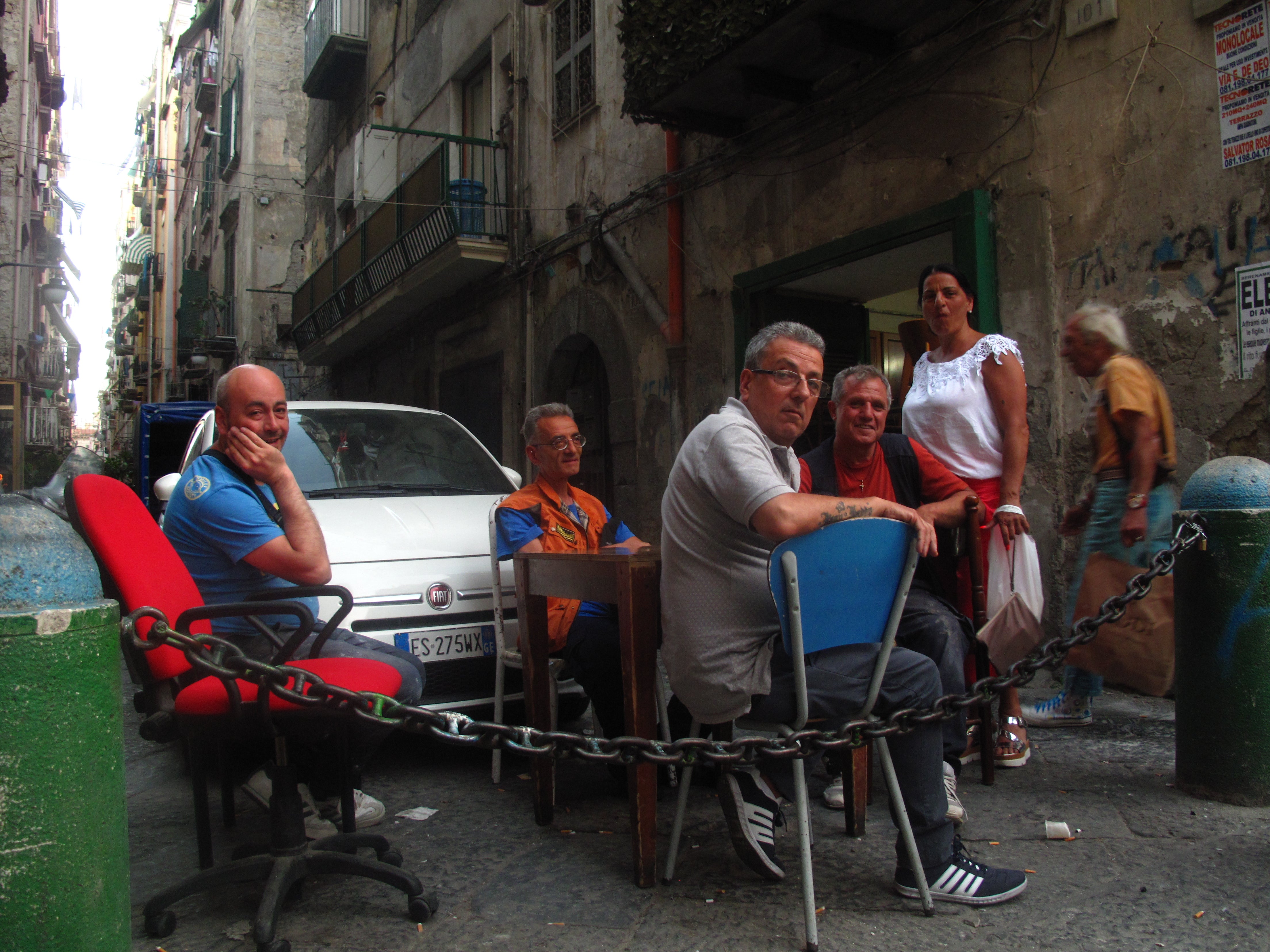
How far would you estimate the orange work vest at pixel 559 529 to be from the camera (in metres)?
3.67

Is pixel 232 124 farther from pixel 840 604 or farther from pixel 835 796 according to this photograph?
pixel 840 604

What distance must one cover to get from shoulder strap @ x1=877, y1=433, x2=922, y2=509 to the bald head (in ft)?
7.00

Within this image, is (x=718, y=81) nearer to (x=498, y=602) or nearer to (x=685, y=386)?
(x=685, y=386)

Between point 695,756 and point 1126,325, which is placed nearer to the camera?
point 695,756

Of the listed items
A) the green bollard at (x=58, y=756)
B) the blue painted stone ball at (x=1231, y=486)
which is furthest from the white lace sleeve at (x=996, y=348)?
the green bollard at (x=58, y=756)

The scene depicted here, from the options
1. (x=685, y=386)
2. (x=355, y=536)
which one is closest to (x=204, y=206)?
(x=685, y=386)

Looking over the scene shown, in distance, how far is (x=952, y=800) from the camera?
2.94 metres

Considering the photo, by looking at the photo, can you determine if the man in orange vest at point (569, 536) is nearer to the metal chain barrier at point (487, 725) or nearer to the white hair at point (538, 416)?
the white hair at point (538, 416)

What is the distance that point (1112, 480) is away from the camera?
137 inches

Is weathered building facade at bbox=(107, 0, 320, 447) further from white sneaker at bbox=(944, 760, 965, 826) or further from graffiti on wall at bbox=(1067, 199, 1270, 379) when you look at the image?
white sneaker at bbox=(944, 760, 965, 826)

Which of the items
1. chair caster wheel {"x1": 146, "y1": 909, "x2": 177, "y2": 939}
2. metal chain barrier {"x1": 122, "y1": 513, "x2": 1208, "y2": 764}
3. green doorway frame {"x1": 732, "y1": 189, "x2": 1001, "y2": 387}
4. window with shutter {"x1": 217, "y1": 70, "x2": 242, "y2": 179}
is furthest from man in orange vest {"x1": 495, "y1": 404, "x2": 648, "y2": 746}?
window with shutter {"x1": 217, "y1": 70, "x2": 242, "y2": 179}

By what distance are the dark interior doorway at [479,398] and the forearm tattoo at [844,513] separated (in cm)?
997

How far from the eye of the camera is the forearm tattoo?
2250 millimetres

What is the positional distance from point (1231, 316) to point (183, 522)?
185 inches
